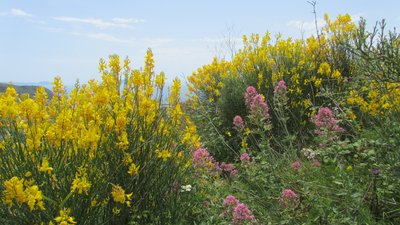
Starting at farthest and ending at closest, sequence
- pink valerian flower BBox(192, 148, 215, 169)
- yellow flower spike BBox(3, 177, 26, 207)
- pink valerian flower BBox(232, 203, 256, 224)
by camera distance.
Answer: pink valerian flower BBox(192, 148, 215, 169)
pink valerian flower BBox(232, 203, 256, 224)
yellow flower spike BBox(3, 177, 26, 207)

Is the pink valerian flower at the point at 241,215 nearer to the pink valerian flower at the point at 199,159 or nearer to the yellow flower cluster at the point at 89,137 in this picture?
the yellow flower cluster at the point at 89,137

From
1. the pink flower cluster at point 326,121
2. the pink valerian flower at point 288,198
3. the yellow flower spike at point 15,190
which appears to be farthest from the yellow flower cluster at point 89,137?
the pink flower cluster at point 326,121

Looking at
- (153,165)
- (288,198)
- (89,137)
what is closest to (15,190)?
(89,137)

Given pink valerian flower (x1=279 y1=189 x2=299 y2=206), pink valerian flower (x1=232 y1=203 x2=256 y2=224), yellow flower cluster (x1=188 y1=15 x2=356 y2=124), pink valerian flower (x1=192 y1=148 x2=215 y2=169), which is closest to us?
pink valerian flower (x1=232 y1=203 x2=256 y2=224)

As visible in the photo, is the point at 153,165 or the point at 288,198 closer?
the point at 288,198

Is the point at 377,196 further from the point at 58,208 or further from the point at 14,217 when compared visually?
the point at 14,217

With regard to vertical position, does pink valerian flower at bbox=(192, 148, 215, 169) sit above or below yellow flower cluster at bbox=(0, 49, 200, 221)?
below

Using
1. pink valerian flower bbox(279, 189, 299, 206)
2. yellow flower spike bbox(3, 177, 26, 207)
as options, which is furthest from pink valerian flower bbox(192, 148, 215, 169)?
yellow flower spike bbox(3, 177, 26, 207)

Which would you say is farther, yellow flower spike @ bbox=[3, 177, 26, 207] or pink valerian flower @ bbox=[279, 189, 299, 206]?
pink valerian flower @ bbox=[279, 189, 299, 206]

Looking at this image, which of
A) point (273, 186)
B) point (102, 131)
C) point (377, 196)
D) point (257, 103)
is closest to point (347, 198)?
point (377, 196)

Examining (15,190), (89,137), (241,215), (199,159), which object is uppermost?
(89,137)

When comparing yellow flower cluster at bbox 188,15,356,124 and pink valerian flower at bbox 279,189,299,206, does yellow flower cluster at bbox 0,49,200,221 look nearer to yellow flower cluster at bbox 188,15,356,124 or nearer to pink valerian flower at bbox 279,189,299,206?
pink valerian flower at bbox 279,189,299,206

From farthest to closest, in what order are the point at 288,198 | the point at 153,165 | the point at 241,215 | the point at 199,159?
the point at 199,159 < the point at 153,165 < the point at 288,198 < the point at 241,215

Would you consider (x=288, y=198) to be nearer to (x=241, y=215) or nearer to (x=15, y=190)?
(x=241, y=215)
